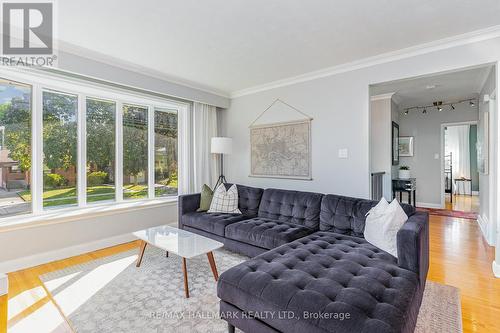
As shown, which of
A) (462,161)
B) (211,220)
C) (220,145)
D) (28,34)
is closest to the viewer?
(28,34)

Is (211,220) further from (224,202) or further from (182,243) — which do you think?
(182,243)

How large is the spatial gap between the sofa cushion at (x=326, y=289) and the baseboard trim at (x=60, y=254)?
249cm

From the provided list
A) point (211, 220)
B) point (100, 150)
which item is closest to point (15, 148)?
point (100, 150)

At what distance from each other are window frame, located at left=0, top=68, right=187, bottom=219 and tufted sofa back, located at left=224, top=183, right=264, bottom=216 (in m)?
1.31

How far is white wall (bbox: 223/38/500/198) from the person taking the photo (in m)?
2.96

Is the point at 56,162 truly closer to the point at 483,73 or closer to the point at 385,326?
the point at 385,326

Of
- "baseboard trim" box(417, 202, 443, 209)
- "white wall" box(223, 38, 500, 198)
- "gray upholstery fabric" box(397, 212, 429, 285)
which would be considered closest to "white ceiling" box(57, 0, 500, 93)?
"white wall" box(223, 38, 500, 198)

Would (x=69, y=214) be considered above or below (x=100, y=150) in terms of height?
below

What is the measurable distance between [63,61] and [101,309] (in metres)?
2.60

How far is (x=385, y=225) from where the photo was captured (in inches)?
87.0

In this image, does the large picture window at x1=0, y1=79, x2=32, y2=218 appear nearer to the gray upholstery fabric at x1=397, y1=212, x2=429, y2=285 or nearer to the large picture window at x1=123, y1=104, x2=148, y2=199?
the large picture window at x1=123, y1=104, x2=148, y2=199

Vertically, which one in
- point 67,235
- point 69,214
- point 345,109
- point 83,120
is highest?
point 345,109

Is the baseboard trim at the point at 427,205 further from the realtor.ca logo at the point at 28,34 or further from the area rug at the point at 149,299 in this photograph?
the realtor.ca logo at the point at 28,34

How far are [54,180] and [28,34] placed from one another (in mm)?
1678
